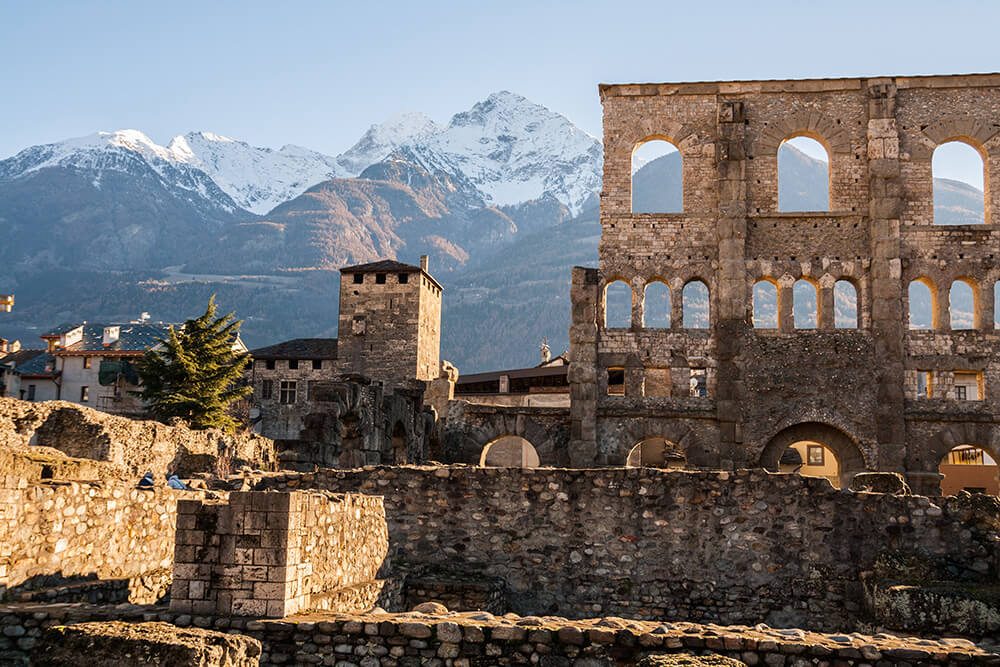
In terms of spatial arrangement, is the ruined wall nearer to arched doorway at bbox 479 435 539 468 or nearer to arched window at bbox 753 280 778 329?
arched doorway at bbox 479 435 539 468

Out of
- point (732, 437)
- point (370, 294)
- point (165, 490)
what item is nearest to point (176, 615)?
point (165, 490)

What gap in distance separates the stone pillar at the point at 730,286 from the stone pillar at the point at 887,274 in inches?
153

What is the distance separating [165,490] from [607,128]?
72.8 ft

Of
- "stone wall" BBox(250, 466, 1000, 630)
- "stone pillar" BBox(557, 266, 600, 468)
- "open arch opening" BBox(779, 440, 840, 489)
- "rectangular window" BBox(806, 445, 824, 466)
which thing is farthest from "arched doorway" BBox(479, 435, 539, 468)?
"stone wall" BBox(250, 466, 1000, 630)

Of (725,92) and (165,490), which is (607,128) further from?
(165,490)

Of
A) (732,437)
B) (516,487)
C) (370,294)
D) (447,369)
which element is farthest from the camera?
(370,294)

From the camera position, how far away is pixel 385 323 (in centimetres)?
6356

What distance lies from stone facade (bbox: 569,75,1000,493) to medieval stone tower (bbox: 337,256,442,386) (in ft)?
112

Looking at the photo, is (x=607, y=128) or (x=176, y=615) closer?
(x=176, y=615)

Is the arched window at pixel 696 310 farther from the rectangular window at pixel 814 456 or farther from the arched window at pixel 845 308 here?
the rectangular window at pixel 814 456

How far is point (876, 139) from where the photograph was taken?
29328 millimetres

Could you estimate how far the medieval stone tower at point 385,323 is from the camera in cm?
6303

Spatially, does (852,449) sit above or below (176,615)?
above

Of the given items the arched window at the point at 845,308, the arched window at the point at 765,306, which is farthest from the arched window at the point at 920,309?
the arched window at the point at 765,306
